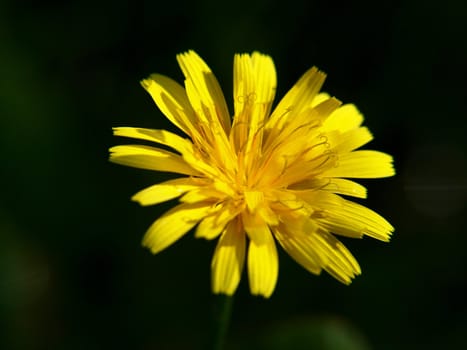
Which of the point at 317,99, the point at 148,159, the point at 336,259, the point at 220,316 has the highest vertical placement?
the point at 317,99

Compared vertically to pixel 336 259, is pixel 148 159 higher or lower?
higher

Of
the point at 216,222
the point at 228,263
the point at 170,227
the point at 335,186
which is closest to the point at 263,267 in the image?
the point at 228,263

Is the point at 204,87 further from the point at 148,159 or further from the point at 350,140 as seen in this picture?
the point at 350,140

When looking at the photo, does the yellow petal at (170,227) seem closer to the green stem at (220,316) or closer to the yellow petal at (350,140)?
the green stem at (220,316)

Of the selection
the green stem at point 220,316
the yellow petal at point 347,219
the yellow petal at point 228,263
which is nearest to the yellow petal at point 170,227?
the yellow petal at point 228,263

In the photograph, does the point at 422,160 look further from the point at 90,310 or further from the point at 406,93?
the point at 90,310

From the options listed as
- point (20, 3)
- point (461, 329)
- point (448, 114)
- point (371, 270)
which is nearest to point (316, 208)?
point (371, 270)
